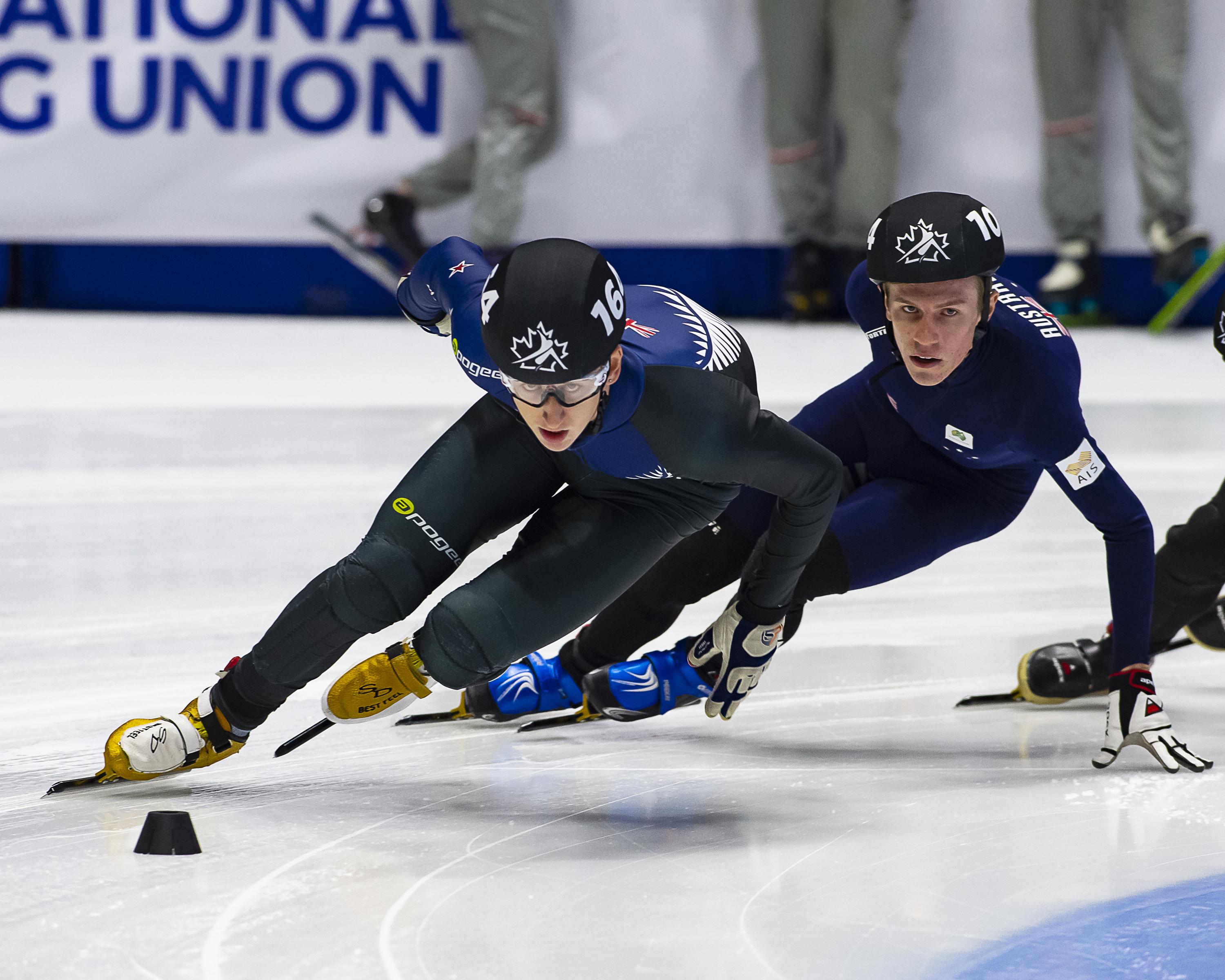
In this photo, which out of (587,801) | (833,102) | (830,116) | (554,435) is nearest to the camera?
(554,435)

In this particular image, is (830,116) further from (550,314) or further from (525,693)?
(550,314)

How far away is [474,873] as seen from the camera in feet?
7.30

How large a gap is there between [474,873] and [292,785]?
19.3 inches

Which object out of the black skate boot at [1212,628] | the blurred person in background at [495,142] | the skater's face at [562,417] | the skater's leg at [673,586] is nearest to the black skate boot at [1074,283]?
the blurred person in background at [495,142]

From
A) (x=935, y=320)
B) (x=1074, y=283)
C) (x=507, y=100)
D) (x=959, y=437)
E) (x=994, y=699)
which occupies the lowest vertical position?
(x=1074, y=283)

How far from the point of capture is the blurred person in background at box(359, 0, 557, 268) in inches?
307

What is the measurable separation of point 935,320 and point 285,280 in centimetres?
618

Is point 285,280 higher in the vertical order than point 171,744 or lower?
lower

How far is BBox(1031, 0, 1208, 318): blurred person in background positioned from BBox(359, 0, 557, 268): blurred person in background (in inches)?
91.9

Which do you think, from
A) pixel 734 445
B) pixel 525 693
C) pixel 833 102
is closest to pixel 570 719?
pixel 525 693

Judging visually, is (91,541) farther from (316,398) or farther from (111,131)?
(111,131)

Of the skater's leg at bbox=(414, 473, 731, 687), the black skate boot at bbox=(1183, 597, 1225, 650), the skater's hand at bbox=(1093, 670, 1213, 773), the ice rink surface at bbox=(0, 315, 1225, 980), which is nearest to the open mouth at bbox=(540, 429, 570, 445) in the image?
the skater's leg at bbox=(414, 473, 731, 687)

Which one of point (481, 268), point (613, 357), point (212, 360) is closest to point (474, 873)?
point (613, 357)

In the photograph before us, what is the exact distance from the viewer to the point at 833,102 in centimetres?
784
